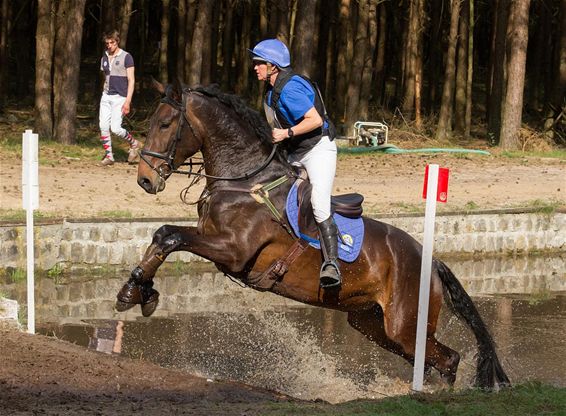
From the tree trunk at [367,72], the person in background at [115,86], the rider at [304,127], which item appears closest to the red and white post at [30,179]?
the rider at [304,127]

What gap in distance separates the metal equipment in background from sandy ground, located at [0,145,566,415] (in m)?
1.51

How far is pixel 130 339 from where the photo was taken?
11516 millimetres

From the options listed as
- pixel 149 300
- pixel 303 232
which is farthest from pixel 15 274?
pixel 303 232

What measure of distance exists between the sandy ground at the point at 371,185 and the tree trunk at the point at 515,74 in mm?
2256

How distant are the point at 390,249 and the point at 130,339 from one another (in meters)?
3.34

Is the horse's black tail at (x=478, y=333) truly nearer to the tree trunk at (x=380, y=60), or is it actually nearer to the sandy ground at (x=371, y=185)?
the sandy ground at (x=371, y=185)

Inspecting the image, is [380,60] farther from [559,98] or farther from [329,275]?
Result: [329,275]

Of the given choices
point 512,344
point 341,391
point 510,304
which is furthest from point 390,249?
point 510,304

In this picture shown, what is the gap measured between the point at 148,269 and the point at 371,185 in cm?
Result: 1144

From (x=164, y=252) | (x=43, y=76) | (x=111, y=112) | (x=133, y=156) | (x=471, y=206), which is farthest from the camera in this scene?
(x=43, y=76)

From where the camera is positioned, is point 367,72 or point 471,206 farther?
point 367,72

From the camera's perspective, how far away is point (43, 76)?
2403cm

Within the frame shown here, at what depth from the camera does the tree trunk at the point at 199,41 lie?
26281mm

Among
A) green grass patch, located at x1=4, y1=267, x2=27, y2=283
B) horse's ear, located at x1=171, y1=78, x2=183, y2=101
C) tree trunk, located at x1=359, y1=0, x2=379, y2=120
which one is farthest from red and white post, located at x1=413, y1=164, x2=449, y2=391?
tree trunk, located at x1=359, y1=0, x2=379, y2=120
